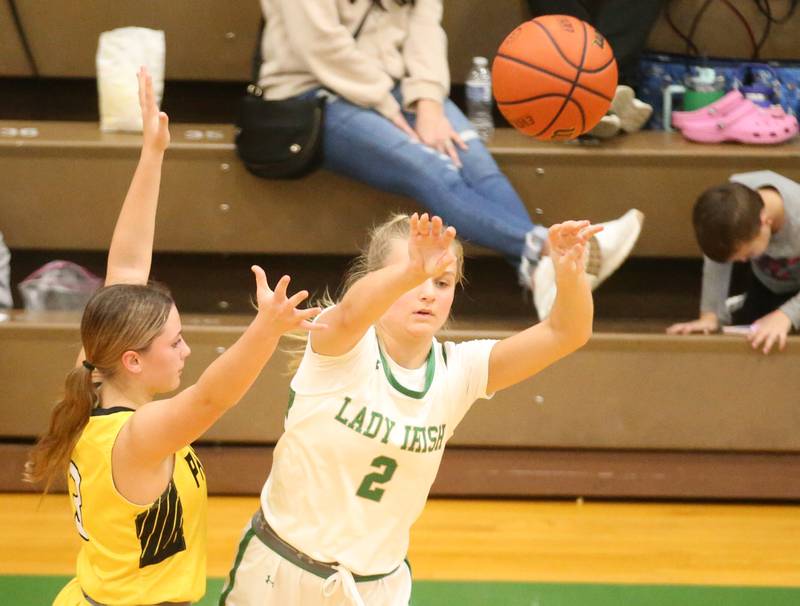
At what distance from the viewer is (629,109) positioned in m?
4.37

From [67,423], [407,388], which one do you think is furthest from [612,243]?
[67,423]

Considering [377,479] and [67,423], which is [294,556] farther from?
[67,423]

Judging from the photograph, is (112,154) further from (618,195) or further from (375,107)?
(618,195)

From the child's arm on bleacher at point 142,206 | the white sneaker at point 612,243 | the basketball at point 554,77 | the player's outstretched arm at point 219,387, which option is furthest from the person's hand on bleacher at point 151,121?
the white sneaker at point 612,243

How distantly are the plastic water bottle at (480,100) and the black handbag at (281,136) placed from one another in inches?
31.1

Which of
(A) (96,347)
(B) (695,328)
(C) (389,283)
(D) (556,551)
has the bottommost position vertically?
(D) (556,551)

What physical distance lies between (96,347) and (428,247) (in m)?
0.69

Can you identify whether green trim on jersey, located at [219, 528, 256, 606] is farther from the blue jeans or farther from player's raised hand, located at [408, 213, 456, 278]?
the blue jeans

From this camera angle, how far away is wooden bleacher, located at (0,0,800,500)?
13.4 ft

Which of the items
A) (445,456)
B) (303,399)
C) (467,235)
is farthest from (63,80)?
(303,399)

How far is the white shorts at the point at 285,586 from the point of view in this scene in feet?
7.76

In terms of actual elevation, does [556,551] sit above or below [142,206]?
below

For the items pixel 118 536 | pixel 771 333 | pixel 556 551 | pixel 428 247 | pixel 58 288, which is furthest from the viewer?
pixel 58 288

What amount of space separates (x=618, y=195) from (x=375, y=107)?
1.02 meters
